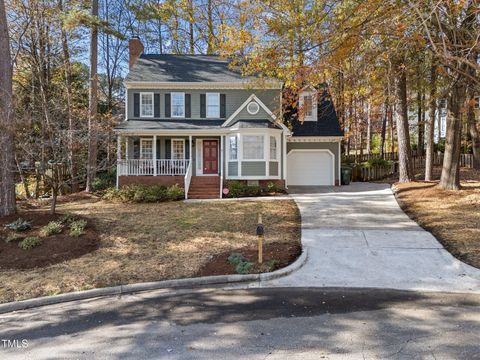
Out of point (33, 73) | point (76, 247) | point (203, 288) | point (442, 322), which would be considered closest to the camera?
point (442, 322)

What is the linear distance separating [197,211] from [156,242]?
3466 millimetres

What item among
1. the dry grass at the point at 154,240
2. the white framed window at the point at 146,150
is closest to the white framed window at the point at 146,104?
the white framed window at the point at 146,150

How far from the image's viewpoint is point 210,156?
18.9 m

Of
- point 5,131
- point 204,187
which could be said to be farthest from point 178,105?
point 5,131

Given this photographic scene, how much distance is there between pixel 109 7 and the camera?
26797mm

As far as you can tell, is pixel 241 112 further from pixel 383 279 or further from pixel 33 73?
pixel 383 279

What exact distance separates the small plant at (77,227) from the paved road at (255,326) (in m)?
3.41

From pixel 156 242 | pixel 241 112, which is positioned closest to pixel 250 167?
pixel 241 112

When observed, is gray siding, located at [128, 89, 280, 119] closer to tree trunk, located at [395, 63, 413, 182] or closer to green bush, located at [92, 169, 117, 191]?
green bush, located at [92, 169, 117, 191]

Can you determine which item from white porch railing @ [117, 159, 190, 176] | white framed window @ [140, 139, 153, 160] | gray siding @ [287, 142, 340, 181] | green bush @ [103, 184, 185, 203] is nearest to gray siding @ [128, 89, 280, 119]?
white framed window @ [140, 139, 153, 160]

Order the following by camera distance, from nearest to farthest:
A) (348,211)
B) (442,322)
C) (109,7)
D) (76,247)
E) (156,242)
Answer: (442,322) < (76,247) < (156,242) < (348,211) < (109,7)

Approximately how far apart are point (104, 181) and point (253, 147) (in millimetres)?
8481

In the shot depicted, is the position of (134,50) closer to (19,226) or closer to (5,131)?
(5,131)

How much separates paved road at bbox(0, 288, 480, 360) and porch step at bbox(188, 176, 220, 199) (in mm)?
10294
